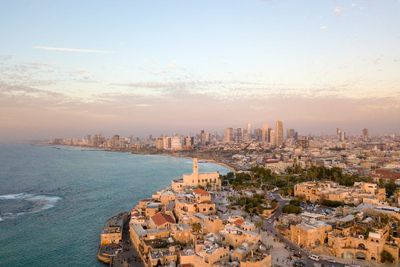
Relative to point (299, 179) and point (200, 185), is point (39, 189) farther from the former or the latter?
point (299, 179)

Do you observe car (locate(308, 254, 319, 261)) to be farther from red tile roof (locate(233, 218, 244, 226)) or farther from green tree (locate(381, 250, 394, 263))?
red tile roof (locate(233, 218, 244, 226))

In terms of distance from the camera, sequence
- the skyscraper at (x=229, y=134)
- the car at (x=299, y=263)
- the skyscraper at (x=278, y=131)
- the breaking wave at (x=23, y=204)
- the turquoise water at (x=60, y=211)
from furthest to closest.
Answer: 1. the skyscraper at (x=229, y=134)
2. the skyscraper at (x=278, y=131)
3. the breaking wave at (x=23, y=204)
4. the turquoise water at (x=60, y=211)
5. the car at (x=299, y=263)

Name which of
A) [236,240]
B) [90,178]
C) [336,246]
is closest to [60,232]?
[236,240]

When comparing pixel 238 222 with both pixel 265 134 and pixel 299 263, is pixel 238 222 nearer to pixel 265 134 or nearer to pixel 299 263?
pixel 299 263

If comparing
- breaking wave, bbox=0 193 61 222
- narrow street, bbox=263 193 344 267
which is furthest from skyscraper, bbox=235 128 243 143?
narrow street, bbox=263 193 344 267

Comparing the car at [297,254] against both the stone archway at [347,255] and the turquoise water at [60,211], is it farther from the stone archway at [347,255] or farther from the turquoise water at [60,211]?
the turquoise water at [60,211]

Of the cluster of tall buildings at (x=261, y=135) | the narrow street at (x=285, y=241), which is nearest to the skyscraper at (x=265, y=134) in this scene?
the cluster of tall buildings at (x=261, y=135)
